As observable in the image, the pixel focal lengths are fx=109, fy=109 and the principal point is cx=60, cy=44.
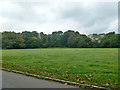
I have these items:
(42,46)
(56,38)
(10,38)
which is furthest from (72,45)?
(10,38)

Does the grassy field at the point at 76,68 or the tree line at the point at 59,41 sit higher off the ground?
the tree line at the point at 59,41

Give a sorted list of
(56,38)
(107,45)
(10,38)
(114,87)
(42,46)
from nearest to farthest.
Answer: (114,87) → (107,45) → (10,38) → (42,46) → (56,38)

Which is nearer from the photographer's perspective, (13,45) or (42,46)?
(13,45)

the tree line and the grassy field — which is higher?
the tree line

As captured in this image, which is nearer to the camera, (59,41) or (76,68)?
(76,68)

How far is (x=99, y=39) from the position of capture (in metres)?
53.1

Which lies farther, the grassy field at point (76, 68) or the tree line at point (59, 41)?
the tree line at point (59, 41)

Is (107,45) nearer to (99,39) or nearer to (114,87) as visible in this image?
(99,39)

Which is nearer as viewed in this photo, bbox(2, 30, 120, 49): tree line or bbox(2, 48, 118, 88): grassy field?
bbox(2, 48, 118, 88): grassy field

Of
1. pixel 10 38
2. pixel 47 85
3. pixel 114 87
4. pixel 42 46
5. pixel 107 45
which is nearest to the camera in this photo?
pixel 114 87

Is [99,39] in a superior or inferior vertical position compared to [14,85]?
superior

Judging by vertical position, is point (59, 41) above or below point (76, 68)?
above

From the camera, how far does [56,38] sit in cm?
6028

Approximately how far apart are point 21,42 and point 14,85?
164ft
